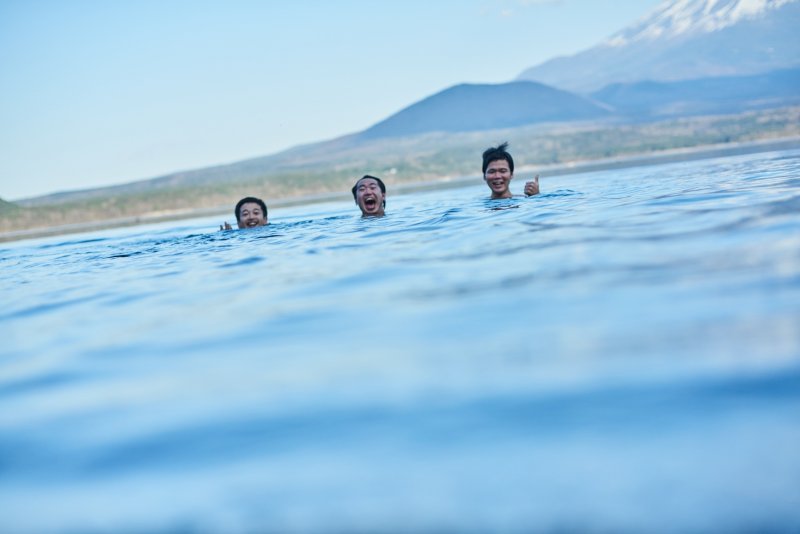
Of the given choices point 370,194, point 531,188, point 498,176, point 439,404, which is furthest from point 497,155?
point 439,404

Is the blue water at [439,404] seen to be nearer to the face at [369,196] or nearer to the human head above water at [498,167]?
the face at [369,196]

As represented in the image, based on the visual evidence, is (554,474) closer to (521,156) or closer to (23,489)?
(23,489)

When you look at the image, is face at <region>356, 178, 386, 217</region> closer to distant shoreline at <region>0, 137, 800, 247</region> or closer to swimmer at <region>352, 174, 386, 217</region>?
swimmer at <region>352, 174, 386, 217</region>

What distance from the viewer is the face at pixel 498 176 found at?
11859mm

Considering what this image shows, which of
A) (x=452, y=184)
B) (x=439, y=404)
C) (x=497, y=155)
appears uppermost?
(x=497, y=155)

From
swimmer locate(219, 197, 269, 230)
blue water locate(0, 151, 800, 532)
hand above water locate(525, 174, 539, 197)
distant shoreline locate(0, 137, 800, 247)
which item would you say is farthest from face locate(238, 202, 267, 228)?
distant shoreline locate(0, 137, 800, 247)

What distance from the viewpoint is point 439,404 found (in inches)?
88.6

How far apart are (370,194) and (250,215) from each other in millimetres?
2258

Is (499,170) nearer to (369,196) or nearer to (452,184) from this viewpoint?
(369,196)

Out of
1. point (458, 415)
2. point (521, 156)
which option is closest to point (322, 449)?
point (458, 415)

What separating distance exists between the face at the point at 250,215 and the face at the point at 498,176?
404 centimetres

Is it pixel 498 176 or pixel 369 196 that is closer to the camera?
pixel 369 196

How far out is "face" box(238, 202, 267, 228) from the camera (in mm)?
12422

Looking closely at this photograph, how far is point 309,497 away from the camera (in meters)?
1.79
